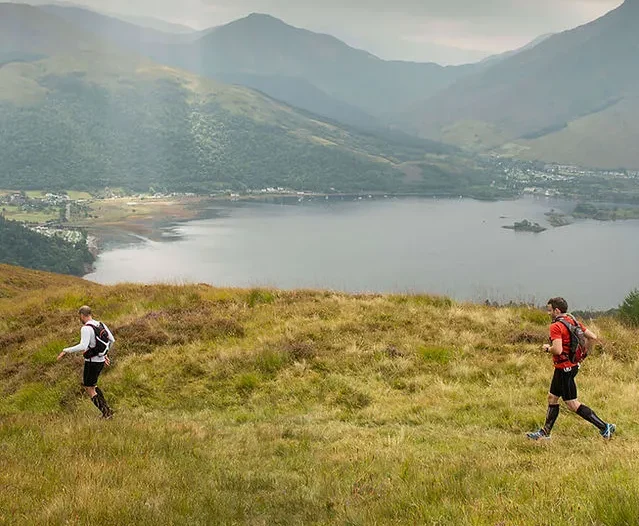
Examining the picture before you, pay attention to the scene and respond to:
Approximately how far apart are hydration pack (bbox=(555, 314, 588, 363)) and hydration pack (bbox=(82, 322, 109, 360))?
9.06 metres

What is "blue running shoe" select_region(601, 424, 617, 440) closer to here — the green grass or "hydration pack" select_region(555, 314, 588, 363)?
"hydration pack" select_region(555, 314, 588, 363)

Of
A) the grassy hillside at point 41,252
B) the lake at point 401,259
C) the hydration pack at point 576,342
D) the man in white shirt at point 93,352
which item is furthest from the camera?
the grassy hillside at point 41,252

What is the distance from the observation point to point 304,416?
11078mm

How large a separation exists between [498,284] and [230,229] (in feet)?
327

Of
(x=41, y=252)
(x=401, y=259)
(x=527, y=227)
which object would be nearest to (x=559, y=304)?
(x=401, y=259)

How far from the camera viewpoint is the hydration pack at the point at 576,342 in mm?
9047

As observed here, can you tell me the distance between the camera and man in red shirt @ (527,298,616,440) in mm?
9039

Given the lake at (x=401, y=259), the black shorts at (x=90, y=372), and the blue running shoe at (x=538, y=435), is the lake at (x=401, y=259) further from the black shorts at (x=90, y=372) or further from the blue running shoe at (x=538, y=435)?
the blue running shoe at (x=538, y=435)

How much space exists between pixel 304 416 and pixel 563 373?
519cm

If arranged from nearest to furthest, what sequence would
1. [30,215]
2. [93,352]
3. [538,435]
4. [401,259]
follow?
1. [538,435]
2. [93,352]
3. [401,259]
4. [30,215]

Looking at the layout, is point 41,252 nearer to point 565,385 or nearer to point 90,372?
point 90,372

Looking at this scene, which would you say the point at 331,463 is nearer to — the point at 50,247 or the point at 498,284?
the point at 498,284

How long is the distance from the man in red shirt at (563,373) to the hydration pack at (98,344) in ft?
28.2

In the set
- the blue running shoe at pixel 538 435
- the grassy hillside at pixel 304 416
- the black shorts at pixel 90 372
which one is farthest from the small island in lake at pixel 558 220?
the black shorts at pixel 90 372
